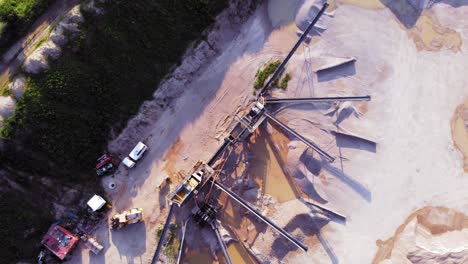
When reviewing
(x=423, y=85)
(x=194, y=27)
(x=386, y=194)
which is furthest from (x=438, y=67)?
(x=194, y=27)

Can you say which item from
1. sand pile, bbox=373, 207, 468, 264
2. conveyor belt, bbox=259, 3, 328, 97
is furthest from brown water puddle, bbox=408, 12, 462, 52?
sand pile, bbox=373, 207, 468, 264

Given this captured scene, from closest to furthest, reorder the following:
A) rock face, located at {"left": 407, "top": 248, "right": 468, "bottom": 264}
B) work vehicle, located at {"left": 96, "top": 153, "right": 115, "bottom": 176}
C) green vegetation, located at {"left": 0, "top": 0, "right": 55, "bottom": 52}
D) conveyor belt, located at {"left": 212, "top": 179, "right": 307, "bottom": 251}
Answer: green vegetation, located at {"left": 0, "top": 0, "right": 55, "bottom": 52} < conveyor belt, located at {"left": 212, "top": 179, "right": 307, "bottom": 251} < rock face, located at {"left": 407, "top": 248, "right": 468, "bottom": 264} < work vehicle, located at {"left": 96, "top": 153, "right": 115, "bottom": 176}

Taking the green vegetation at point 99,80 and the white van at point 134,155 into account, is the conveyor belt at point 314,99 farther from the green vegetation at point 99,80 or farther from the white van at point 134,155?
the white van at point 134,155

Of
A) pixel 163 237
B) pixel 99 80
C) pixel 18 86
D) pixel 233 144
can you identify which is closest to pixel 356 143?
pixel 233 144

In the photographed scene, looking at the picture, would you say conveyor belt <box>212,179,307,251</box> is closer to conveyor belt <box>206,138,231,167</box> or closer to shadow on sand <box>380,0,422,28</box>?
conveyor belt <box>206,138,231,167</box>

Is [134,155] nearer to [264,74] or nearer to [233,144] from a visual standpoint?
[233,144]
